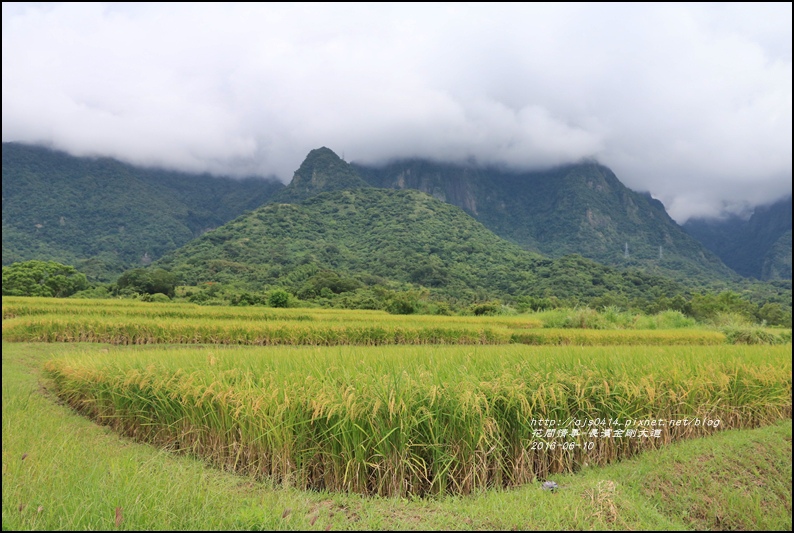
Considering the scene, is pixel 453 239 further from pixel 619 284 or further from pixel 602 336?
pixel 602 336

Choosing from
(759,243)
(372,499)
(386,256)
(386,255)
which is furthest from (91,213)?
(759,243)

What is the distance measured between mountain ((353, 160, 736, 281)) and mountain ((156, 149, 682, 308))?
2358 centimetres

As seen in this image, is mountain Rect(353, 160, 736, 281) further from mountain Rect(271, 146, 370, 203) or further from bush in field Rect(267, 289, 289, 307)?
bush in field Rect(267, 289, 289, 307)

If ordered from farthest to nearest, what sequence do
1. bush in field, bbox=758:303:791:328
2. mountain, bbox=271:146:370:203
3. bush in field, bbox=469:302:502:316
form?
mountain, bbox=271:146:370:203 → bush in field, bbox=758:303:791:328 → bush in field, bbox=469:302:502:316

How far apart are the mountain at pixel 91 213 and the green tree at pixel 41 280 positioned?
1515 centimetres

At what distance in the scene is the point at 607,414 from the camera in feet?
17.4

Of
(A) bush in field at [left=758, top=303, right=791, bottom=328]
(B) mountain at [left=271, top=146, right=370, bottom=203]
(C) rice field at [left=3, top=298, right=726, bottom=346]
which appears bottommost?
(A) bush in field at [left=758, top=303, right=791, bottom=328]

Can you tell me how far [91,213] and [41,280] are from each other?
167ft

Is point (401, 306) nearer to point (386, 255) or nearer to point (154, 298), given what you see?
point (154, 298)

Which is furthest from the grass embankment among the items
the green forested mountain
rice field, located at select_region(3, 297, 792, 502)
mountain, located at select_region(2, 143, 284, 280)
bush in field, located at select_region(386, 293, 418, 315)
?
mountain, located at select_region(2, 143, 284, 280)

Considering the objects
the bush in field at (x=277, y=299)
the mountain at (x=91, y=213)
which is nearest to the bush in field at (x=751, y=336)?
the bush in field at (x=277, y=299)

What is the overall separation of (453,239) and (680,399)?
6010 centimetres

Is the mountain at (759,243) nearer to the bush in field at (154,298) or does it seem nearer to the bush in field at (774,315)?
the bush in field at (774,315)

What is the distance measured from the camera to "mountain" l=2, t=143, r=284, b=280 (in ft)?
Result: 212
